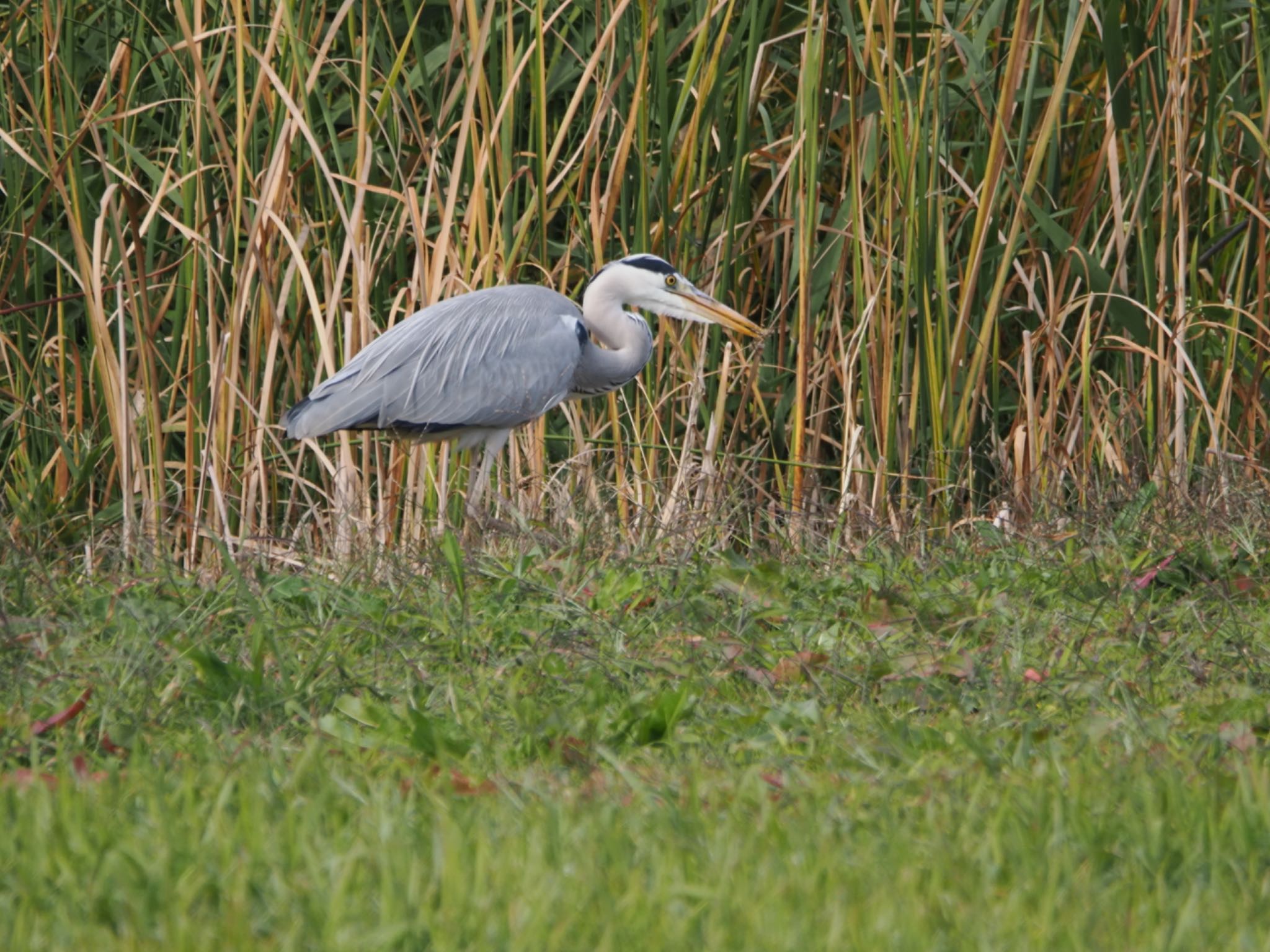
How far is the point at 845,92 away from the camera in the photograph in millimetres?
5184

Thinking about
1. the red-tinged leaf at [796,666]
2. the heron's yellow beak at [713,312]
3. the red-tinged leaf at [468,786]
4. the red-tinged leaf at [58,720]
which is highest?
the heron's yellow beak at [713,312]

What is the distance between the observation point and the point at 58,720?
257cm

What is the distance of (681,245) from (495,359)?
644 mm

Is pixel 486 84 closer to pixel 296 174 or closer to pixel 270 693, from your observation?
pixel 296 174

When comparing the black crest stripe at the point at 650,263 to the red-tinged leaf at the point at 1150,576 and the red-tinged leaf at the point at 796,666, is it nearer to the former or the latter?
the red-tinged leaf at the point at 1150,576

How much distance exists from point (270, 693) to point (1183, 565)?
6.31 ft

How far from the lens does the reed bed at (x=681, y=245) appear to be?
4426 millimetres

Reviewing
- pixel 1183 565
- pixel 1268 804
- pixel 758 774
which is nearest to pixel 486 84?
pixel 1183 565

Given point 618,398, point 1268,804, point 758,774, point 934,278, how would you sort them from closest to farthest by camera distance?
point 1268,804 < point 758,774 < point 934,278 < point 618,398

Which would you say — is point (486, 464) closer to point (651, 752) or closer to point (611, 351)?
point (611, 351)

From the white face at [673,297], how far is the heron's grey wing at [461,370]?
0.88ft

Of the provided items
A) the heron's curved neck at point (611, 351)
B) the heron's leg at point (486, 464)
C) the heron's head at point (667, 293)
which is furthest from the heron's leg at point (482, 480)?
the heron's head at point (667, 293)

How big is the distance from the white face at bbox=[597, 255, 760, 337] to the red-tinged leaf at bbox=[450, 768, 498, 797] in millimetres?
2539

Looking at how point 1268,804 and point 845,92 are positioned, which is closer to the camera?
point 1268,804
